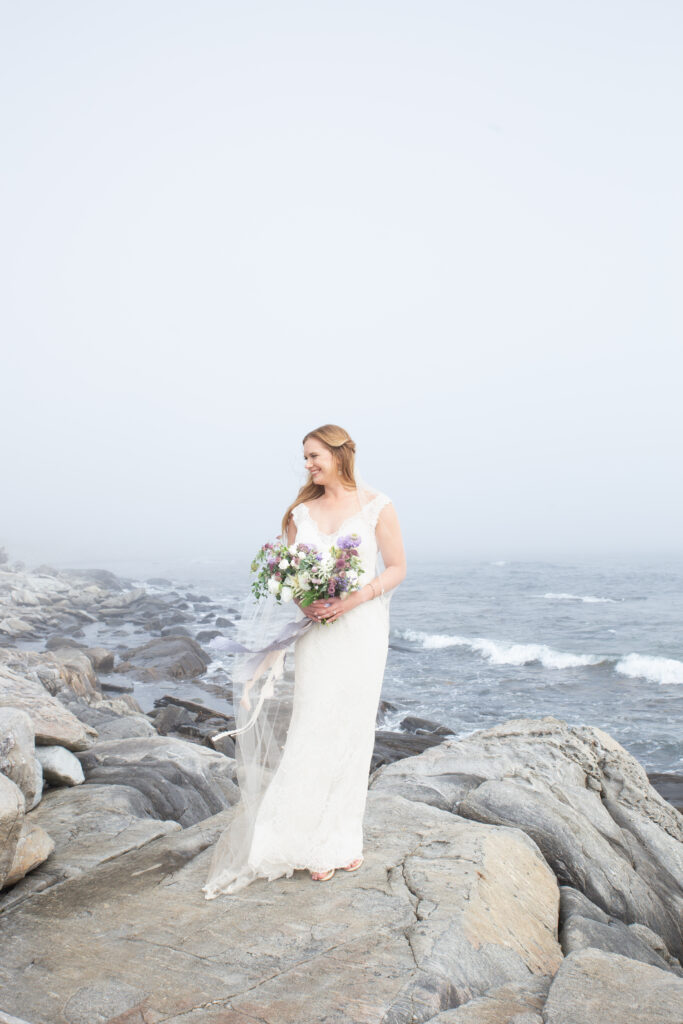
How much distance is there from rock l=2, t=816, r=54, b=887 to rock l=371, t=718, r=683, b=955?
3.39 m

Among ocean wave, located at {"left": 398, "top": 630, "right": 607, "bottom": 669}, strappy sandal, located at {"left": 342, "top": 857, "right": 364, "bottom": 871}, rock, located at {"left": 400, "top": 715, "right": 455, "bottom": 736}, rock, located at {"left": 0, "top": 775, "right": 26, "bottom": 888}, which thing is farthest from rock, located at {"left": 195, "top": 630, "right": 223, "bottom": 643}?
strappy sandal, located at {"left": 342, "top": 857, "right": 364, "bottom": 871}

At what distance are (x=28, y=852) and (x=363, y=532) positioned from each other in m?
3.31

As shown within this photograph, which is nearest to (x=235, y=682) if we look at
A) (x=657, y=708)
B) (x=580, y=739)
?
(x=580, y=739)

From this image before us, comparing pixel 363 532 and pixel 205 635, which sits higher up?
pixel 363 532

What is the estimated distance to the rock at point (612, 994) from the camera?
8.83ft

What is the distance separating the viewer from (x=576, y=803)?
6.90 m

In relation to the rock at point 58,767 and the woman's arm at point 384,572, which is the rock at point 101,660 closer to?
the rock at point 58,767

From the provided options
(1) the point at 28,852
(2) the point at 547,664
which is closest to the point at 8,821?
(1) the point at 28,852

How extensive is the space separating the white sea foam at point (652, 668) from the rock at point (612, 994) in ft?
69.7

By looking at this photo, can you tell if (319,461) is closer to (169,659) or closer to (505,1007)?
(505,1007)

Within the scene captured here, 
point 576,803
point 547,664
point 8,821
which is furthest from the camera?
point 547,664

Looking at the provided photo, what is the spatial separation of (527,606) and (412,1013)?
43292 mm

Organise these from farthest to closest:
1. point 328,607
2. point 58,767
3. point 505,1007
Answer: point 58,767
point 328,607
point 505,1007

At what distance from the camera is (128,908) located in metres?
4.22
